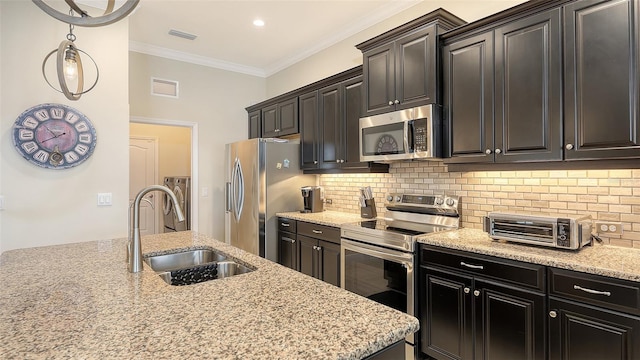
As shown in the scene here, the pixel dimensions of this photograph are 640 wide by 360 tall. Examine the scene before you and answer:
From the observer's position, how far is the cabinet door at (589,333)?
150 centimetres

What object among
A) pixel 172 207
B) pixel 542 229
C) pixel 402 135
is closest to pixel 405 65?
pixel 402 135

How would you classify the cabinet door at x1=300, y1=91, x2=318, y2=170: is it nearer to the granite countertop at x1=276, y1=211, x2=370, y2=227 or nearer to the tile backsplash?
the granite countertop at x1=276, y1=211, x2=370, y2=227

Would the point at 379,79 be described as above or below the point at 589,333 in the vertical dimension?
above

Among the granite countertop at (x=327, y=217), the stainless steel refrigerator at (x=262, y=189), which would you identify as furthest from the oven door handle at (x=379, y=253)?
the stainless steel refrigerator at (x=262, y=189)

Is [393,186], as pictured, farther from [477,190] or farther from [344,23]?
[344,23]

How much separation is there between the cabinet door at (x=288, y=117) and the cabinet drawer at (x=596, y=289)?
302 centimetres

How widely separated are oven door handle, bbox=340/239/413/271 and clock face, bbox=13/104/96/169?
7.85 ft

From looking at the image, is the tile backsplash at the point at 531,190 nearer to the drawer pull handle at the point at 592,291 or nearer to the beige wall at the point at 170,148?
the drawer pull handle at the point at 592,291

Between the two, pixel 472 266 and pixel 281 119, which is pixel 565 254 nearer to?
pixel 472 266

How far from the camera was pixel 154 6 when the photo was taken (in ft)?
10.6

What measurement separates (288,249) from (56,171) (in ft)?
7.30

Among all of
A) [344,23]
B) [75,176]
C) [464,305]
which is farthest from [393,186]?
[75,176]

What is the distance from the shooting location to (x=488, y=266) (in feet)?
6.42

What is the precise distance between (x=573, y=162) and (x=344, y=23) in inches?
103
